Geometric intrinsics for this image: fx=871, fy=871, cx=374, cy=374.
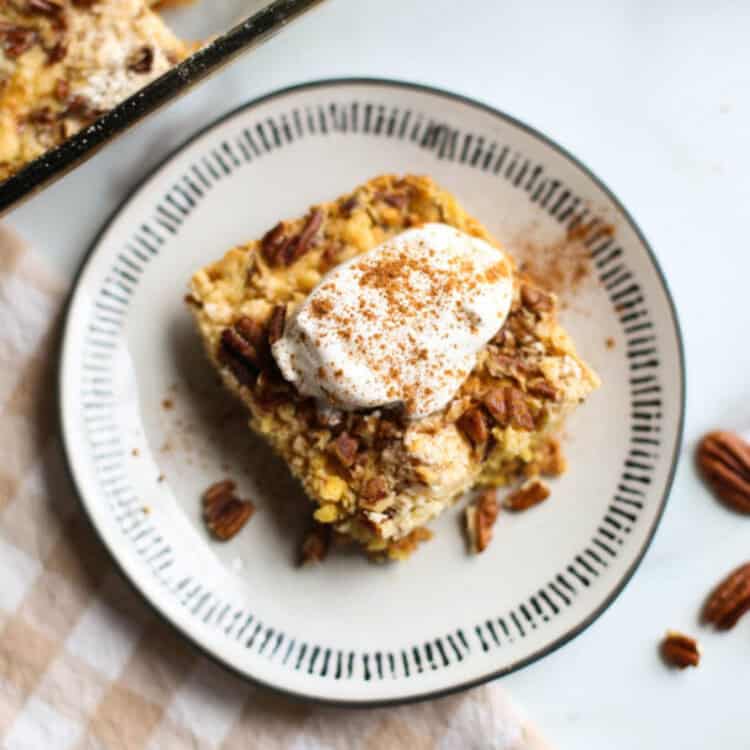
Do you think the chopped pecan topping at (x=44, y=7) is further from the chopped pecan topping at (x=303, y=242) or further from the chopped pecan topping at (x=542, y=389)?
the chopped pecan topping at (x=542, y=389)

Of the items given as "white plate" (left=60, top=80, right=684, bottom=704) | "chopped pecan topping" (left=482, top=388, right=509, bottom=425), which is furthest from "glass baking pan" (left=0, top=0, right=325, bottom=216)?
"chopped pecan topping" (left=482, top=388, right=509, bottom=425)

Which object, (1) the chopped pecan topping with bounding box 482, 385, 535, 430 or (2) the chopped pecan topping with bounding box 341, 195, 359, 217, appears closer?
(1) the chopped pecan topping with bounding box 482, 385, 535, 430

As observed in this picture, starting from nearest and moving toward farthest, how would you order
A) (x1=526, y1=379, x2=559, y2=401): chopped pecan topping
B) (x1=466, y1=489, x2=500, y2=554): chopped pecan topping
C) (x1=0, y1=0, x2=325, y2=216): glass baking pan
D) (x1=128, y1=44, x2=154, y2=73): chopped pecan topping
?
1. (x1=0, y1=0, x2=325, y2=216): glass baking pan
2. (x1=526, y1=379, x2=559, y2=401): chopped pecan topping
3. (x1=128, y1=44, x2=154, y2=73): chopped pecan topping
4. (x1=466, y1=489, x2=500, y2=554): chopped pecan topping

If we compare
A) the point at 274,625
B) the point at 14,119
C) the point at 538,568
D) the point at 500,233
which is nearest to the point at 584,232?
the point at 500,233

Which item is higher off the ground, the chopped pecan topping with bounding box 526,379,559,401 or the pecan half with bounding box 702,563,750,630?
the chopped pecan topping with bounding box 526,379,559,401

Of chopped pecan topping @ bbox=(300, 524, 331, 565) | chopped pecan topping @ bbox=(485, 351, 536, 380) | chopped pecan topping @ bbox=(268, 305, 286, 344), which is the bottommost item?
chopped pecan topping @ bbox=(300, 524, 331, 565)

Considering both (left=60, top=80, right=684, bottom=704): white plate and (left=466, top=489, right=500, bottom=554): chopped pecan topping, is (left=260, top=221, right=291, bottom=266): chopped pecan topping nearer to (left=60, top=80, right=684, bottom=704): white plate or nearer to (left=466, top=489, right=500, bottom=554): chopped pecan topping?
(left=60, top=80, right=684, bottom=704): white plate

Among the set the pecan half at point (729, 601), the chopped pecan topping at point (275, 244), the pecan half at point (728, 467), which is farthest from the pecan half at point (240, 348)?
the pecan half at point (729, 601)
